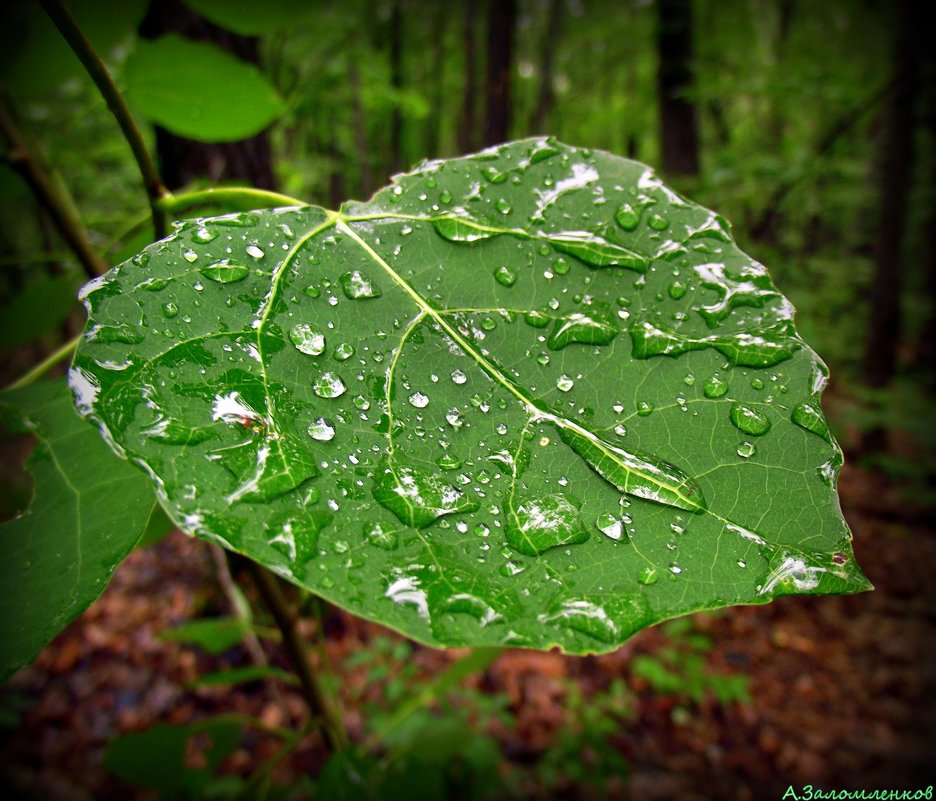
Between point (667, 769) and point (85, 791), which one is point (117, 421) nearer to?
point (85, 791)

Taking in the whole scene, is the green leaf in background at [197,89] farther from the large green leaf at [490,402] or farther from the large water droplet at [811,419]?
the large water droplet at [811,419]

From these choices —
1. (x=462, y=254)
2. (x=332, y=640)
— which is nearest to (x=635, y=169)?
(x=462, y=254)

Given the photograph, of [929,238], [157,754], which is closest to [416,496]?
[157,754]

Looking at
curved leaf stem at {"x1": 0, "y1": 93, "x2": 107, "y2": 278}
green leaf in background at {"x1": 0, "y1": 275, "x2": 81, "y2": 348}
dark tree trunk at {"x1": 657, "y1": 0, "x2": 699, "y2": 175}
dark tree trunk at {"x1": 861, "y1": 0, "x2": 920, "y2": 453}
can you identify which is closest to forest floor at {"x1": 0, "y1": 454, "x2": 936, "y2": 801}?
green leaf in background at {"x1": 0, "y1": 275, "x2": 81, "y2": 348}

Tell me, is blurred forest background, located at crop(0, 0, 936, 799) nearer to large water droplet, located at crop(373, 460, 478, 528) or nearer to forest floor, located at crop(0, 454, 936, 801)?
forest floor, located at crop(0, 454, 936, 801)

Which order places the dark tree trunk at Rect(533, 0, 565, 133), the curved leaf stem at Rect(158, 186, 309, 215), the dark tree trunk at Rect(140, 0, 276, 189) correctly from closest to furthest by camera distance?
the curved leaf stem at Rect(158, 186, 309, 215) < the dark tree trunk at Rect(140, 0, 276, 189) < the dark tree trunk at Rect(533, 0, 565, 133)

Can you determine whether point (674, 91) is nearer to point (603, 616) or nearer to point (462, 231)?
point (462, 231)

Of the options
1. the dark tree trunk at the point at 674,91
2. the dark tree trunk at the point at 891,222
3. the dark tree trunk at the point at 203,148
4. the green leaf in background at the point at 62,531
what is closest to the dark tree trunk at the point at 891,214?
the dark tree trunk at the point at 891,222
